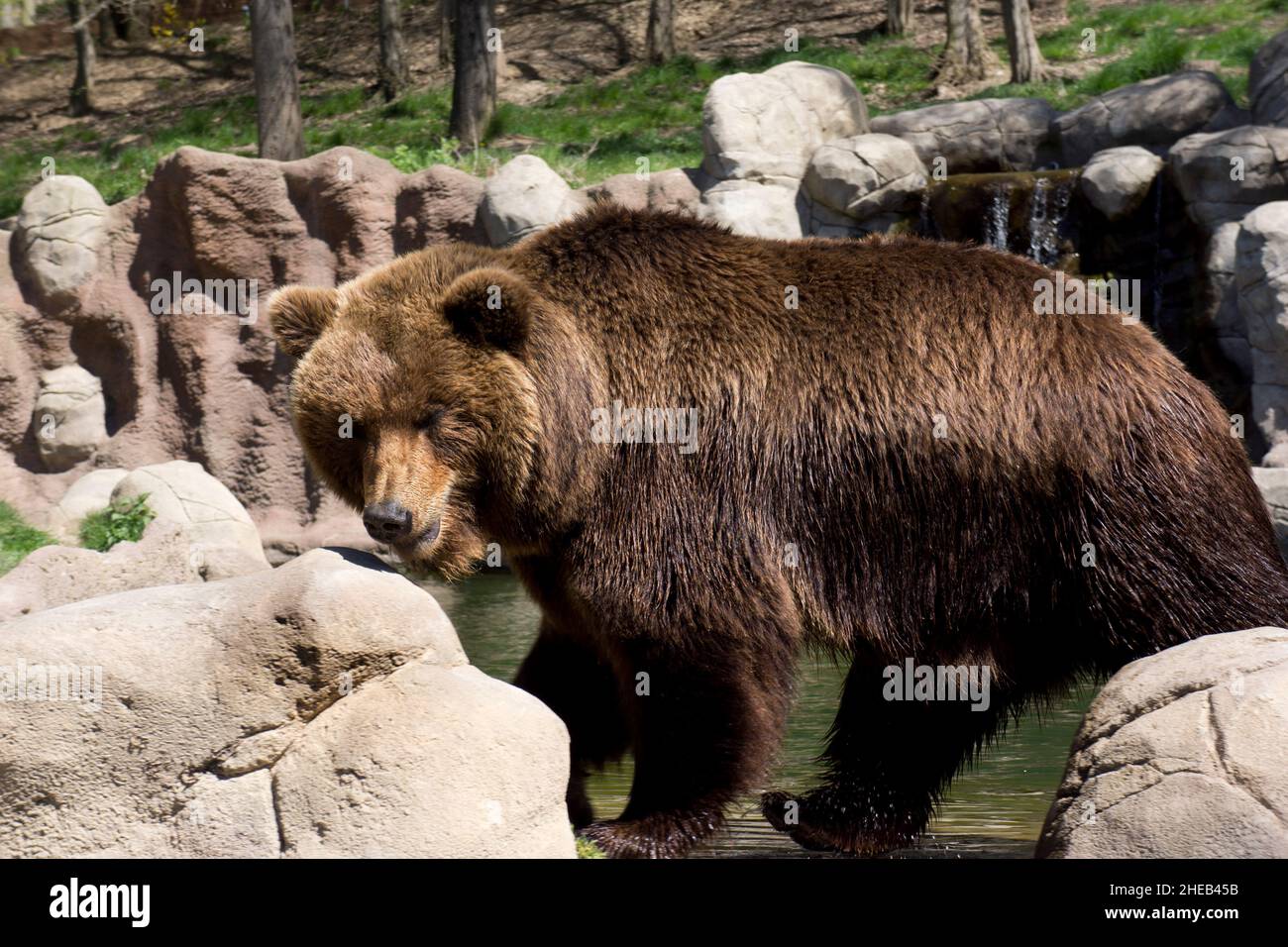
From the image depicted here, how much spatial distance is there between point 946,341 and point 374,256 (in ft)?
37.0

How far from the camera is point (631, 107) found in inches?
925

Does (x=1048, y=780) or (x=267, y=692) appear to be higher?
(x=267, y=692)

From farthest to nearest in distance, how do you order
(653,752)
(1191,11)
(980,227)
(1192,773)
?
(1191,11)
(980,227)
(653,752)
(1192,773)

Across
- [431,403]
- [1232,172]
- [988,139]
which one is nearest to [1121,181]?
[1232,172]

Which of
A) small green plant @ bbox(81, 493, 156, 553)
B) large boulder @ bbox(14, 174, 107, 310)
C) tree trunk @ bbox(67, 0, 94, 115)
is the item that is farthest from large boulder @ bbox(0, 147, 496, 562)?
tree trunk @ bbox(67, 0, 94, 115)

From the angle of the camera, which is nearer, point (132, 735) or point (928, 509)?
point (132, 735)

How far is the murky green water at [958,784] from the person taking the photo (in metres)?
5.98

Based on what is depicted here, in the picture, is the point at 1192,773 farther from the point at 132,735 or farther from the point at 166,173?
the point at 166,173

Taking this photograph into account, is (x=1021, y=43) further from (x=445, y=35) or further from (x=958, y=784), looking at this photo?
(x=958, y=784)

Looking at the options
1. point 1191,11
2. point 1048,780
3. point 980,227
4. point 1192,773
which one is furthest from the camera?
point 1191,11

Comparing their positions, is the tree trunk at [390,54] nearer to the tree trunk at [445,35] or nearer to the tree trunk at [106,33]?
the tree trunk at [445,35]

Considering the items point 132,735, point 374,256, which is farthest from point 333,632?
point 374,256

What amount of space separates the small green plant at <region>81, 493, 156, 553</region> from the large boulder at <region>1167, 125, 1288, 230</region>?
10283mm

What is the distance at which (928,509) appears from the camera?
17.4 feet
